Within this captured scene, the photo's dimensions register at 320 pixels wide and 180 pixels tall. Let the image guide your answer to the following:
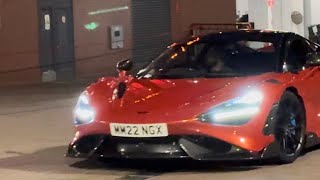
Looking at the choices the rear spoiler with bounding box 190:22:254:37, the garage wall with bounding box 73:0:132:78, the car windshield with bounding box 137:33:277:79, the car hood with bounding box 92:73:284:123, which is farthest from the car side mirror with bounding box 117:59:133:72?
the rear spoiler with bounding box 190:22:254:37

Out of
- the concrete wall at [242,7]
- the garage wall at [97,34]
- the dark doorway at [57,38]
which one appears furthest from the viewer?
the concrete wall at [242,7]

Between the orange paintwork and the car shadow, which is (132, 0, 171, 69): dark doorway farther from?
the orange paintwork

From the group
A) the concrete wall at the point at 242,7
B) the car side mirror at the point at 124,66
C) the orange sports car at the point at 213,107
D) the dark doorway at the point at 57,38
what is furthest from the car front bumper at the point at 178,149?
the concrete wall at the point at 242,7

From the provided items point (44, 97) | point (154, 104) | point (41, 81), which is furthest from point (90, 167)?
point (41, 81)

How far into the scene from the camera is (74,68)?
22.4m

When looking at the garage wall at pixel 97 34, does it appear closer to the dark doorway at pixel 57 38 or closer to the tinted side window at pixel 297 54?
the dark doorway at pixel 57 38

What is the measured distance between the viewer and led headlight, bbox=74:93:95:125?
25.1 ft

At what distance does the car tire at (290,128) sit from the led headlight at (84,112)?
69.0 inches

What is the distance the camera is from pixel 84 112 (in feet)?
25.5

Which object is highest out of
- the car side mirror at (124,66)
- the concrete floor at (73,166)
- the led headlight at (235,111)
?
the car side mirror at (124,66)

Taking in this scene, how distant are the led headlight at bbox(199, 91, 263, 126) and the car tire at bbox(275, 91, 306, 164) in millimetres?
439

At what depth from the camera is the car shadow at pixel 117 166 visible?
7.78 metres

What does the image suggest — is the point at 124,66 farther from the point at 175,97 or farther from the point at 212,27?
the point at 212,27

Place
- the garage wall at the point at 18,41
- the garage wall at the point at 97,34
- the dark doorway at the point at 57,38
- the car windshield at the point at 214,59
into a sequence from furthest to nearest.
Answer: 1. the garage wall at the point at 97,34
2. the dark doorway at the point at 57,38
3. the garage wall at the point at 18,41
4. the car windshield at the point at 214,59
